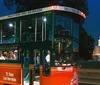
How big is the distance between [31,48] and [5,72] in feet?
6.82

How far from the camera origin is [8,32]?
13078mm

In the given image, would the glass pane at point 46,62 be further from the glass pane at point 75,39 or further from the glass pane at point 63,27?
the glass pane at point 75,39

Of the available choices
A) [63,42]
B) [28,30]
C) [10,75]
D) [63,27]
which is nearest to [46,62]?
[63,42]

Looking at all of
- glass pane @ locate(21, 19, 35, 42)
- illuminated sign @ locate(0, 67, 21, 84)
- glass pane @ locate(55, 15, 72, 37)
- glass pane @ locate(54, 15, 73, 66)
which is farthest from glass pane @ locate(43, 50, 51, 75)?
illuminated sign @ locate(0, 67, 21, 84)

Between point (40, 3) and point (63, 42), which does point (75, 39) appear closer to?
point (63, 42)

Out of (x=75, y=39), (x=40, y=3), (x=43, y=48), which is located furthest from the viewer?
(x=40, y=3)

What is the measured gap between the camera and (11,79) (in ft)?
42.2

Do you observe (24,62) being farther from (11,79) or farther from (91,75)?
(91,75)

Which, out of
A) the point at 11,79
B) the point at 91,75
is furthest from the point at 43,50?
the point at 91,75

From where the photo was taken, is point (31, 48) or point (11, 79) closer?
point (31, 48)

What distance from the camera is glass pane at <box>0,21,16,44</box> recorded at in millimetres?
12815

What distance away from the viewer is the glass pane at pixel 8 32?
505 inches

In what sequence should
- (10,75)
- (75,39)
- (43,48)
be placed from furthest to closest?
(10,75) → (75,39) → (43,48)

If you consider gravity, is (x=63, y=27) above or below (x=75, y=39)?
above
